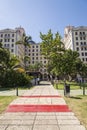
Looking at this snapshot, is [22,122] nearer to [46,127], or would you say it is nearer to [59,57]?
[46,127]

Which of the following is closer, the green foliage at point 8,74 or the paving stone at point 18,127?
the paving stone at point 18,127

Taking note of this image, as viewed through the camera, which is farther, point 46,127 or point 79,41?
point 79,41

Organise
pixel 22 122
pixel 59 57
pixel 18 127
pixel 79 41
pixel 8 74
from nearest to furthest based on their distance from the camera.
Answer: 1. pixel 18 127
2. pixel 22 122
3. pixel 8 74
4. pixel 59 57
5. pixel 79 41

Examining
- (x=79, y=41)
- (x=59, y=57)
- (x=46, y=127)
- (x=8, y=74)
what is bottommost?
(x=46, y=127)

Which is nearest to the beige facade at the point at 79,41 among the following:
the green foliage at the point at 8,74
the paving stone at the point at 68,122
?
the green foliage at the point at 8,74

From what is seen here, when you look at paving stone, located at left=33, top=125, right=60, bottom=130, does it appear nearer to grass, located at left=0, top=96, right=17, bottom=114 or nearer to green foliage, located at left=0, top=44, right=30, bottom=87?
grass, located at left=0, top=96, right=17, bottom=114

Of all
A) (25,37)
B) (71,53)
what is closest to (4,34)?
(25,37)

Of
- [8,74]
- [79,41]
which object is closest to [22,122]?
[8,74]

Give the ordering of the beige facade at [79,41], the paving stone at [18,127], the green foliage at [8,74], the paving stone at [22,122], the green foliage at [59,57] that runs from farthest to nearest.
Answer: the beige facade at [79,41], the green foliage at [59,57], the green foliage at [8,74], the paving stone at [22,122], the paving stone at [18,127]

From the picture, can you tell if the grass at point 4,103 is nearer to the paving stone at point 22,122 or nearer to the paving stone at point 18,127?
the paving stone at point 22,122

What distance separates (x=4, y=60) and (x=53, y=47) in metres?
21.2

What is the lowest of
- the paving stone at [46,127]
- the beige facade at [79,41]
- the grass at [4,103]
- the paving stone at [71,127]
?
the grass at [4,103]

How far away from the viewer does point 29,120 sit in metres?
6.73

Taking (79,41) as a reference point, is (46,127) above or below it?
below
